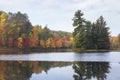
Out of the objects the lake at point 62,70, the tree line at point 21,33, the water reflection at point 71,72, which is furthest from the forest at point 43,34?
the water reflection at point 71,72

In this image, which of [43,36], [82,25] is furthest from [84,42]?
[43,36]

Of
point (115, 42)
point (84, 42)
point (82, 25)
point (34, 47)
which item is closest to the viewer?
point (84, 42)

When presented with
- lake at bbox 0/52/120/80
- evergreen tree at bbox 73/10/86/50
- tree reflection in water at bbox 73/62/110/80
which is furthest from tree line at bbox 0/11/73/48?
tree reflection in water at bbox 73/62/110/80

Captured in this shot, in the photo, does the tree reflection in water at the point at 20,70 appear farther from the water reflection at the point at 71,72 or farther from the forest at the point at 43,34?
the forest at the point at 43,34

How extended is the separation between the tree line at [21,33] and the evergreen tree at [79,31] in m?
33.5

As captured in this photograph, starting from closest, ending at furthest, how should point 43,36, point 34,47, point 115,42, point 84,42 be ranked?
1. point 84,42
2. point 34,47
3. point 43,36
4. point 115,42

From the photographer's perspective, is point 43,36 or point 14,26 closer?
point 14,26

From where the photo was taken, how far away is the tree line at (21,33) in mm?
120750

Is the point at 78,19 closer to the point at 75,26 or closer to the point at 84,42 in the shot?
the point at 75,26

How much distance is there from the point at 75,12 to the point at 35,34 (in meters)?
45.4

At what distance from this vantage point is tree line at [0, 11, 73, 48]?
120750 millimetres

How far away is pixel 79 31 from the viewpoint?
91312mm

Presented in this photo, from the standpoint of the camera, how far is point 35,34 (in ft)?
459

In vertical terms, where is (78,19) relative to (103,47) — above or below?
above
